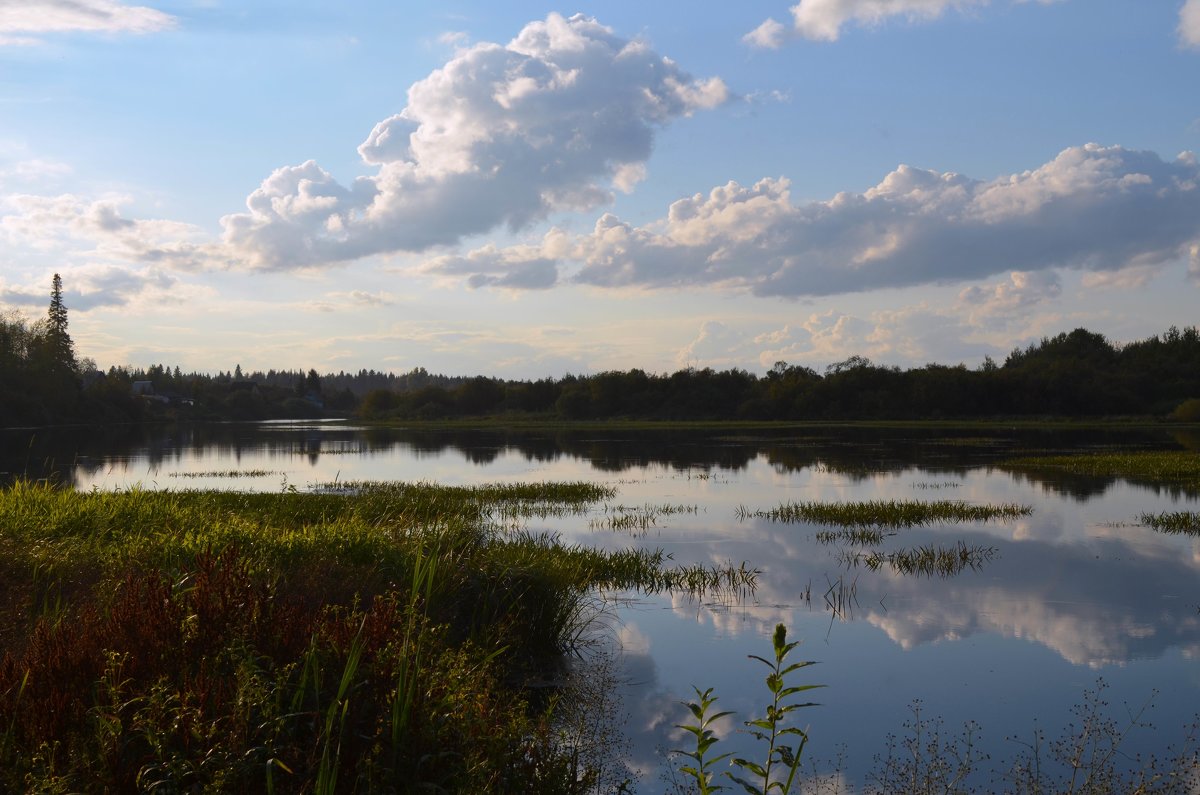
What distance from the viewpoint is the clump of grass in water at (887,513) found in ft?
87.0

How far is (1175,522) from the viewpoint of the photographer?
82.9 feet

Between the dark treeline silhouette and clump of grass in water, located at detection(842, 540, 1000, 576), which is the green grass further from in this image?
the dark treeline silhouette

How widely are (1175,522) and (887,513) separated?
8.04 meters

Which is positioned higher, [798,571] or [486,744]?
[486,744]

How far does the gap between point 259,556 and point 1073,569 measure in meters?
17.4

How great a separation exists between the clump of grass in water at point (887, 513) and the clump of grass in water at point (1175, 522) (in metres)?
3.43

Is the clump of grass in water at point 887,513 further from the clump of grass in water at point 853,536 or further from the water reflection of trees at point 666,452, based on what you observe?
the water reflection of trees at point 666,452

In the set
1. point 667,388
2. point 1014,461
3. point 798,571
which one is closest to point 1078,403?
point 667,388

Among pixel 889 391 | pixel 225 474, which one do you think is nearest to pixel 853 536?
pixel 225 474

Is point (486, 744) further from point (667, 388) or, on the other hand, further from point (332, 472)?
point (667, 388)

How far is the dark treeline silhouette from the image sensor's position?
365 feet

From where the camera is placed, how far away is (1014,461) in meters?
47.8

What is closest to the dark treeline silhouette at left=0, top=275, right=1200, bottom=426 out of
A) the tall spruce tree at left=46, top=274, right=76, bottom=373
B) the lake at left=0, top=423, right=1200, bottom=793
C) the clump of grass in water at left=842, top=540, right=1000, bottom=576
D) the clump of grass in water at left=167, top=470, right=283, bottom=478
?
the tall spruce tree at left=46, top=274, right=76, bottom=373

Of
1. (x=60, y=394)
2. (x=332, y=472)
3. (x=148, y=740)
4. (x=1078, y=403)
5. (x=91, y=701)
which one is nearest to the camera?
(x=148, y=740)
